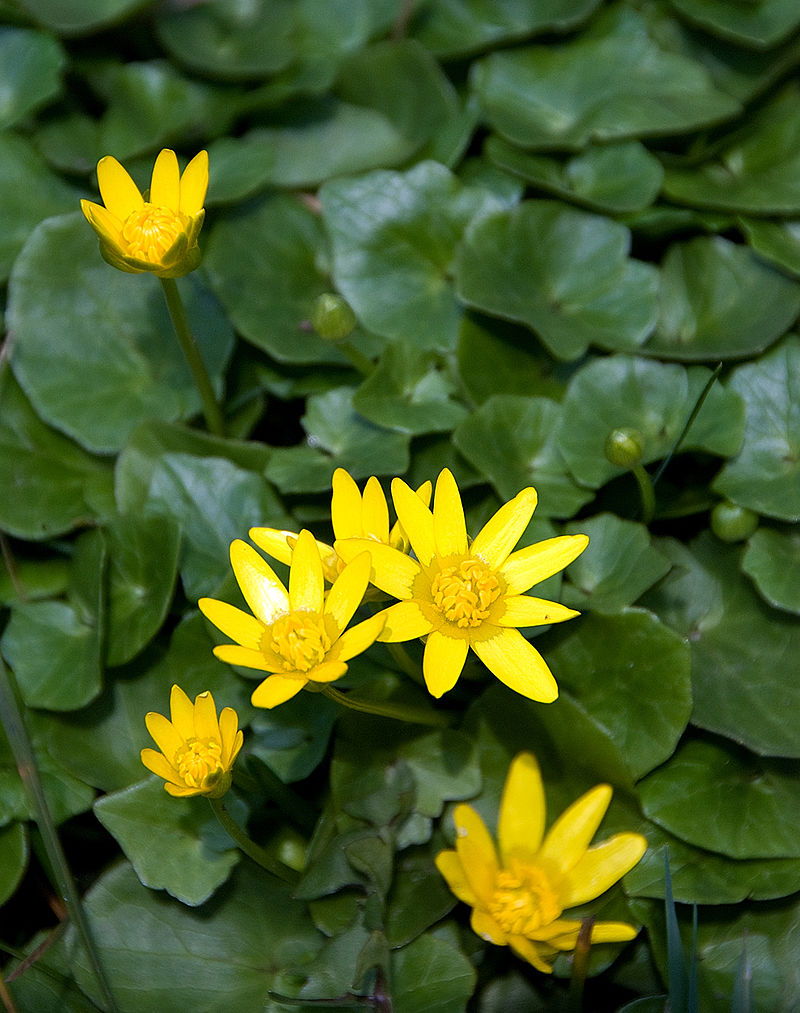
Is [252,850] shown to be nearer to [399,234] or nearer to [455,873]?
[455,873]

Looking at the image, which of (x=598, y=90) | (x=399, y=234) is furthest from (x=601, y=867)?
(x=598, y=90)

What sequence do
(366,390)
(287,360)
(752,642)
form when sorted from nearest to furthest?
(752,642), (366,390), (287,360)

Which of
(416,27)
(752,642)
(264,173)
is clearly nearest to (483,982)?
(752,642)

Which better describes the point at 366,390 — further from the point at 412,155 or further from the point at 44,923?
the point at 44,923

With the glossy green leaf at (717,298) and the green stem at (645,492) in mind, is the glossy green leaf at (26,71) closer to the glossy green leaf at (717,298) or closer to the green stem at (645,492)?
the glossy green leaf at (717,298)

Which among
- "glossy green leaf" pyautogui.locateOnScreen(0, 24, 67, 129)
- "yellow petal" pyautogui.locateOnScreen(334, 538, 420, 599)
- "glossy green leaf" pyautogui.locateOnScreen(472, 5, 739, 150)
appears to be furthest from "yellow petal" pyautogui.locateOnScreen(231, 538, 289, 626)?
"glossy green leaf" pyautogui.locateOnScreen(0, 24, 67, 129)

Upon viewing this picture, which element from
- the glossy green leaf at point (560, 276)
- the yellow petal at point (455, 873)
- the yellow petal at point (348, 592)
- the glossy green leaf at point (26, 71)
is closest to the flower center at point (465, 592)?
the yellow petal at point (348, 592)

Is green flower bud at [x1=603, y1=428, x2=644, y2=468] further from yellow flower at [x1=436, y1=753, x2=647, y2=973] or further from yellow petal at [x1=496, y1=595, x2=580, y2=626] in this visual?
yellow flower at [x1=436, y1=753, x2=647, y2=973]
